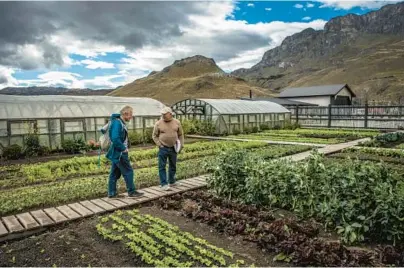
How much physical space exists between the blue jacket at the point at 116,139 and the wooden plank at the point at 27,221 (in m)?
1.75

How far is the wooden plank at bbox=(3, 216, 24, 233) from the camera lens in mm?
4617

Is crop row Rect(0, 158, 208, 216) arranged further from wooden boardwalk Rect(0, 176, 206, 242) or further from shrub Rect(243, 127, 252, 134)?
shrub Rect(243, 127, 252, 134)

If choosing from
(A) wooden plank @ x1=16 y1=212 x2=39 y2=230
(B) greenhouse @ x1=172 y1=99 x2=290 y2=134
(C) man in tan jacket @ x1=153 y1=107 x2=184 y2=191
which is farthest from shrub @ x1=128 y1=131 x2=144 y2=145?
(A) wooden plank @ x1=16 y1=212 x2=39 y2=230

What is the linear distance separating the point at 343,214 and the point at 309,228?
0.58 metres

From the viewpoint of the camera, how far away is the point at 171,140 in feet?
22.8

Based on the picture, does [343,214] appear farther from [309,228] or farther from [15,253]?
[15,253]

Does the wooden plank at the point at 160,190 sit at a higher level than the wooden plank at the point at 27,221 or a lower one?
higher

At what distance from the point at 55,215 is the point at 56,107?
1287 cm

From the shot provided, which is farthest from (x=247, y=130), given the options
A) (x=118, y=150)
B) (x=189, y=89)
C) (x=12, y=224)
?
(x=189, y=89)

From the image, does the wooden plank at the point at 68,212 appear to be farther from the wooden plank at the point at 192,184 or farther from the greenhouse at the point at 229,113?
the greenhouse at the point at 229,113

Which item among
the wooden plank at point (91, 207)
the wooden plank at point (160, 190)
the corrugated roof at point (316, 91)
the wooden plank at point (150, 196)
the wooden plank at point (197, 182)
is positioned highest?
the corrugated roof at point (316, 91)

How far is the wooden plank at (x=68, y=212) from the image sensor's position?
17.0ft

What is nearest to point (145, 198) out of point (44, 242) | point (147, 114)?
point (44, 242)

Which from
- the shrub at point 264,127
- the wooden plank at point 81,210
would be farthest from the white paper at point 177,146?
the shrub at point 264,127
